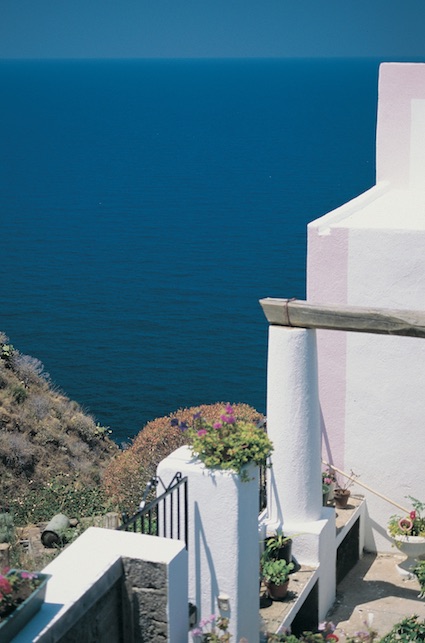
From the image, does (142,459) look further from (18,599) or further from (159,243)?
(159,243)

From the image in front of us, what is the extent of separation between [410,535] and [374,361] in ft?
5.85

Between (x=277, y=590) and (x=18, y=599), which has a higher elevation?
(x=18, y=599)

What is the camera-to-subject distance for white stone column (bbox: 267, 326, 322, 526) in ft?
33.2

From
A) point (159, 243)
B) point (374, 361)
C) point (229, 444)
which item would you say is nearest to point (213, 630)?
point (229, 444)

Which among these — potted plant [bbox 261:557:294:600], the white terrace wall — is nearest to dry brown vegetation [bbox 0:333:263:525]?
the white terrace wall

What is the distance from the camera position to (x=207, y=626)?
838 cm

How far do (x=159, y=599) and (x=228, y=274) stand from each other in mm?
62617

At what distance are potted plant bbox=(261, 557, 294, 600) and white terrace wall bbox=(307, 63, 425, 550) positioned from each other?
2.42 metres

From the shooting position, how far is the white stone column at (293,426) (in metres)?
10.1

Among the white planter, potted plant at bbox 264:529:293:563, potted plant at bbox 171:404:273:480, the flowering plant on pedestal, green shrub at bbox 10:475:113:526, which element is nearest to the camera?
potted plant at bbox 171:404:273:480

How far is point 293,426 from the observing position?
33.6 ft

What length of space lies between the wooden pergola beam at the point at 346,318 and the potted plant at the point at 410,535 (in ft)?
8.30

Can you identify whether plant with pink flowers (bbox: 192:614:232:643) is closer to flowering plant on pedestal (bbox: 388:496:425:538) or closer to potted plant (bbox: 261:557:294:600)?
potted plant (bbox: 261:557:294:600)

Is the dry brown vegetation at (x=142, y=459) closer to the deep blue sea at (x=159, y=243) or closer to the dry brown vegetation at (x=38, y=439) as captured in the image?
the dry brown vegetation at (x=38, y=439)
